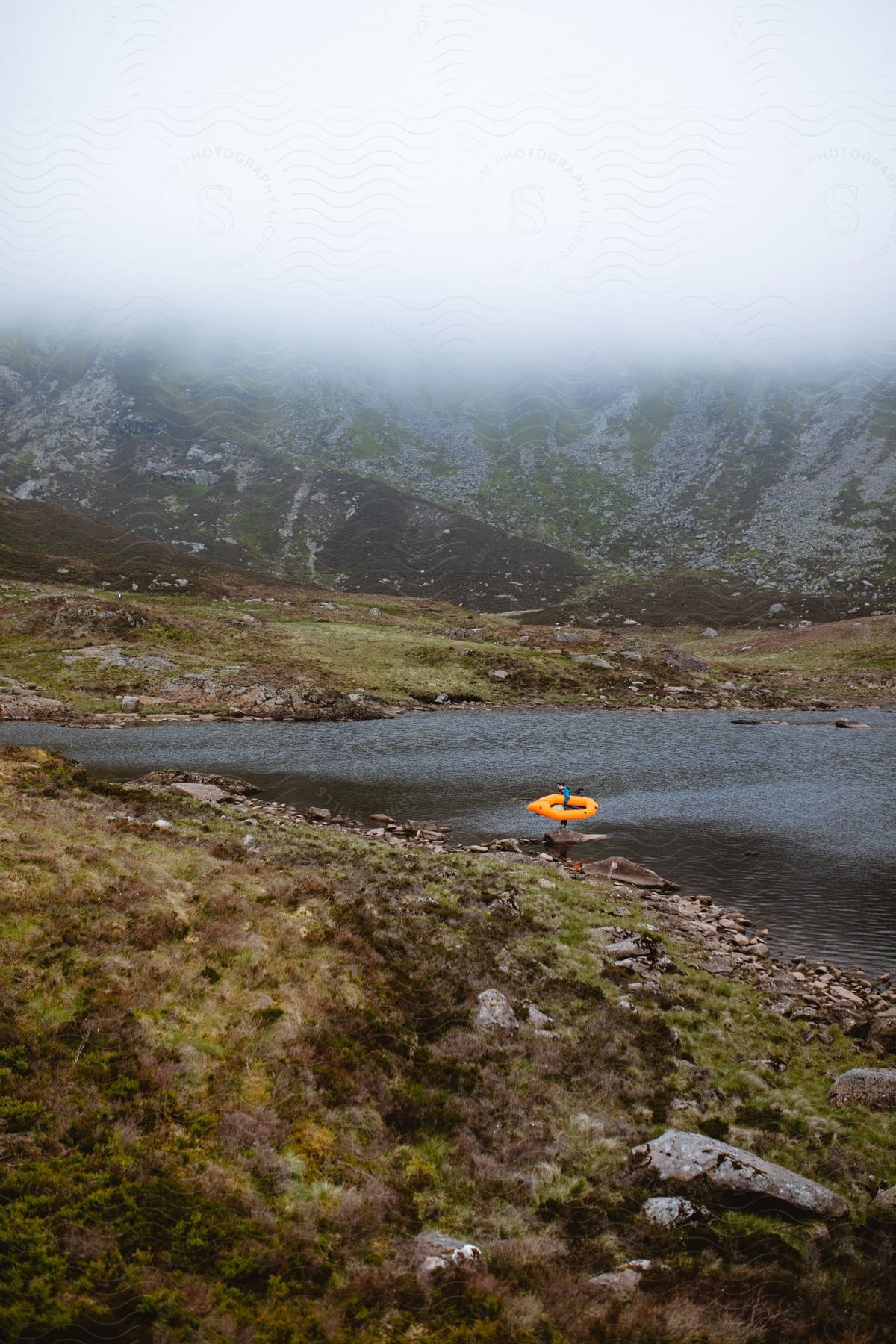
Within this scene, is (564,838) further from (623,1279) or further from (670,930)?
(623,1279)

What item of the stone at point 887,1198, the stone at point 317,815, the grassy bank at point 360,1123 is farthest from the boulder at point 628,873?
the stone at point 887,1198

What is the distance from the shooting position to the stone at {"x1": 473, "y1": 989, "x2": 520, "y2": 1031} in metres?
15.7

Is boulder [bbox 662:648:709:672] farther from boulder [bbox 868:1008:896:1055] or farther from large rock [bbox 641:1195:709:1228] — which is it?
large rock [bbox 641:1195:709:1228]

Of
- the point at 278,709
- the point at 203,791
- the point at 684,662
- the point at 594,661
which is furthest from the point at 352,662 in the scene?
the point at 684,662

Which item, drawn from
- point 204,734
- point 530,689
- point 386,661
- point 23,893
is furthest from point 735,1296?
point 386,661

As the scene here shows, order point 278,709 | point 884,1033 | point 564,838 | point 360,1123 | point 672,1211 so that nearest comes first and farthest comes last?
point 672,1211 < point 360,1123 < point 884,1033 < point 564,838 < point 278,709

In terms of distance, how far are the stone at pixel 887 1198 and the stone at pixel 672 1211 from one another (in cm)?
350

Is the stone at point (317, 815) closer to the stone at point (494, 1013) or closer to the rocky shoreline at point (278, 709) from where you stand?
the stone at point (494, 1013)

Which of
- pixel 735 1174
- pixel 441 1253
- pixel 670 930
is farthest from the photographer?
pixel 670 930

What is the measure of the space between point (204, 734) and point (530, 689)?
35.9 metres

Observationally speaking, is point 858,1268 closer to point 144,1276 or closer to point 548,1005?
point 548,1005

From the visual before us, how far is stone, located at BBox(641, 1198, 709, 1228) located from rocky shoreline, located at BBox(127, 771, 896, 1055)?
313 inches

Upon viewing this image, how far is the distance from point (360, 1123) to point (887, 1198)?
9350mm

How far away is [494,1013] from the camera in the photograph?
1619 cm
